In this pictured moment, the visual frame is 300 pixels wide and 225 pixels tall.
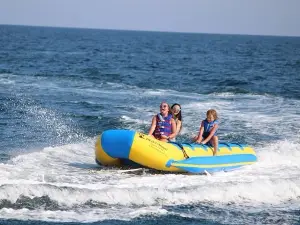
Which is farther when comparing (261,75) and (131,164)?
(261,75)

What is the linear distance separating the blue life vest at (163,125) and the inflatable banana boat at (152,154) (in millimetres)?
561

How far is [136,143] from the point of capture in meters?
11.3

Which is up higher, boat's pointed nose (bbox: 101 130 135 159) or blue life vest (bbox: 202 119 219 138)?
blue life vest (bbox: 202 119 219 138)

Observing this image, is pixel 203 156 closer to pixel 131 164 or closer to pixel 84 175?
pixel 131 164

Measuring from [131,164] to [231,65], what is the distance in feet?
119

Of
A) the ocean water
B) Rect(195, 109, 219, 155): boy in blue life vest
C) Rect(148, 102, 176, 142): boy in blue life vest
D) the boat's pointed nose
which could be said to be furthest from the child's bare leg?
the boat's pointed nose

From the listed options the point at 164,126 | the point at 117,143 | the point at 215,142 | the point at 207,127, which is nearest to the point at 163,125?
the point at 164,126

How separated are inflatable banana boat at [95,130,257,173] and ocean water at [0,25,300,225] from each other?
19 centimetres

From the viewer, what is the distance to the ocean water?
9734mm

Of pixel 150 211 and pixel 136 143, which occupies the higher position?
pixel 136 143

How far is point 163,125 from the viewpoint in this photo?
1233cm

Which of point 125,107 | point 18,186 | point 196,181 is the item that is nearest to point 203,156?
point 196,181

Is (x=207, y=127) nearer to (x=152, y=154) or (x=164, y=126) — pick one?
(x=164, y=126)

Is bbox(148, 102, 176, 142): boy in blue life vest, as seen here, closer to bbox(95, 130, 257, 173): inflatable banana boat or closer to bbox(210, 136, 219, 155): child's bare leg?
bbox(95, 130, 257, 173): inflatable banana boat
